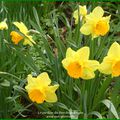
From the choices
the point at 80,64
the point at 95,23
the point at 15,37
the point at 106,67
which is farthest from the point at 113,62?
the point at 15,37

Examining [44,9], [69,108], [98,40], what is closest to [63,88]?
[69,108]

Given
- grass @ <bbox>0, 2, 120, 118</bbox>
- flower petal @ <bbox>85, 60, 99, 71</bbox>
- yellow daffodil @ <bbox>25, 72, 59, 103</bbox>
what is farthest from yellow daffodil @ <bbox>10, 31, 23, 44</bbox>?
flower petal @ <bbox>85, 60, 99, 71</bbox>

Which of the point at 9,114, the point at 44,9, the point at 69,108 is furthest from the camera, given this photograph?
the point at 44,9

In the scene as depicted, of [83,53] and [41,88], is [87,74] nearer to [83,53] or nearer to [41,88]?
[83,53]

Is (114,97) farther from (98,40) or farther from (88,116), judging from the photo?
(98,40)

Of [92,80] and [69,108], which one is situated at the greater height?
[92,80]

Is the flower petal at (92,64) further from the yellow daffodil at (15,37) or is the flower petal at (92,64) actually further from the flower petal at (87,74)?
the yellow daffodil at (15,37)

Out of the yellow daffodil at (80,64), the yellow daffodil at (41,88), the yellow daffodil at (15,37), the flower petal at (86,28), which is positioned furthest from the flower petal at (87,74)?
the yellow daffodil at (15,37)
